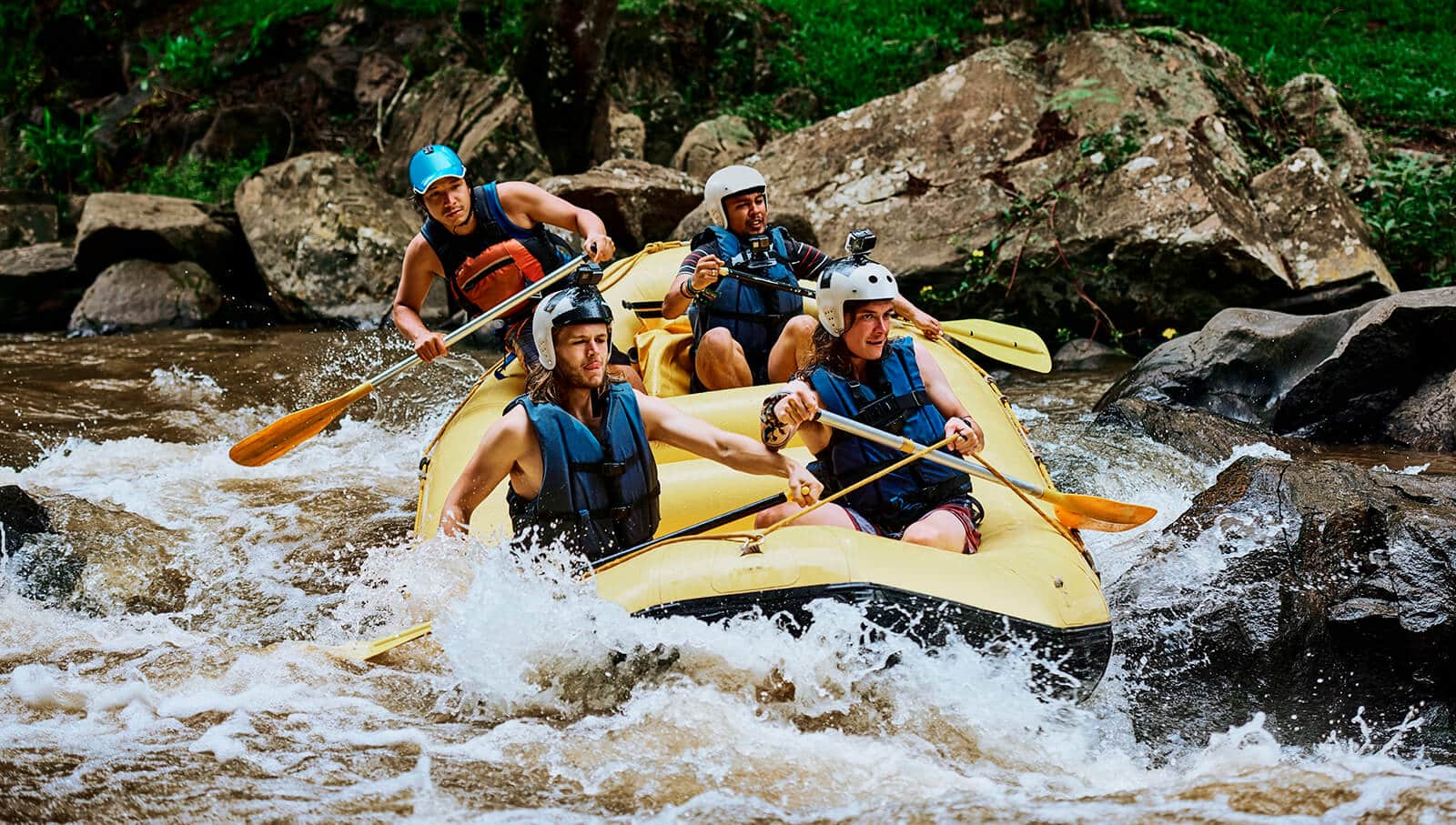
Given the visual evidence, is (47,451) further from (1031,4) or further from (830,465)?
(1031,4)

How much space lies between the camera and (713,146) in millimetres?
10844

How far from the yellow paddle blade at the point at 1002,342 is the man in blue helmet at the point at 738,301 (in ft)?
1.62

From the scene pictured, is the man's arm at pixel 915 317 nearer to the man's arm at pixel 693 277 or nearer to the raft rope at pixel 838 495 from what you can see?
the man's arm at pixel 693 277

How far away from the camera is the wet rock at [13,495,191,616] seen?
455 cm

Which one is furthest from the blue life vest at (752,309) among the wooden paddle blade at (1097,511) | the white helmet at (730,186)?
the wooden paddle blade at (1097,511)

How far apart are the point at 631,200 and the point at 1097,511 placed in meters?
6.18

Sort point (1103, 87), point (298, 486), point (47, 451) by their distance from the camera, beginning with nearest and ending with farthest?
point (298, 486)
point (47, 451)
point (1103, 87)

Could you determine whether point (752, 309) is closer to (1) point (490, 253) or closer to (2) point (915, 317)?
(2) point (915, 317)

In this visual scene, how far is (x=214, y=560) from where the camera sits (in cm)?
505

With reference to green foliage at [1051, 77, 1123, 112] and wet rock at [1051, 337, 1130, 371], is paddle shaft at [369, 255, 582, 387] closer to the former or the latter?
wet rock at [1051, 337, 1130, 371]

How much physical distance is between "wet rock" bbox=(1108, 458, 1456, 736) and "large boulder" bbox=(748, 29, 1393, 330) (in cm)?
415

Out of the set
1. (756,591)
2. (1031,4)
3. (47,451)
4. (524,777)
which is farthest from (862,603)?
(1031,4)

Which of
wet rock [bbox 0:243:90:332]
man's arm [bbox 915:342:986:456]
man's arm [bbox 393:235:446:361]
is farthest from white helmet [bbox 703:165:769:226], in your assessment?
wet rock [bbox 0:243:90:332]

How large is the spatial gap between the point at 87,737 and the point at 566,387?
1.49 metres
